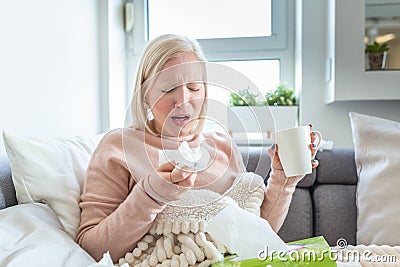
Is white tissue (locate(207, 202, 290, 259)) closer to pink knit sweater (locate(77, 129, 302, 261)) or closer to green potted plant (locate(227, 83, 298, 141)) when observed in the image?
pink knit sweater (locate(77, 129, 302, 261))

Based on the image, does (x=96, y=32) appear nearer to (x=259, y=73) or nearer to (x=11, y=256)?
(x=259, y=73)

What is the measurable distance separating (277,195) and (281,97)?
3.49 ft

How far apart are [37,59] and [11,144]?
52cm

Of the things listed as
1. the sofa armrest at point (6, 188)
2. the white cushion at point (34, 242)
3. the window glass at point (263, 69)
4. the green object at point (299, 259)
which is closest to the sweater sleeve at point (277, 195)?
the green object at point (299, 259)

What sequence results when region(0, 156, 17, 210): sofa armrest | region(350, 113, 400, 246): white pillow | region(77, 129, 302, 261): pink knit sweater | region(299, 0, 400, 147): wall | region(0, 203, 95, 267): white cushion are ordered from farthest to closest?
region(299, 0, 400, 147): wall
region(350, 113, 400, 246): white pillow
region(0, 156, 17, 210): sofa armrest
region(77, 129, 302, 261): pink knit sweater
region(0, 203, 95, 267): white cushion

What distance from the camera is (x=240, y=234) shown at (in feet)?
3.12

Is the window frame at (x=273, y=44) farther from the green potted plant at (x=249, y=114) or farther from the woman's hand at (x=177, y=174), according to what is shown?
the woman's hand at (x=177, y=174)

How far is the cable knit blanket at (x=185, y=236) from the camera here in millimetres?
919

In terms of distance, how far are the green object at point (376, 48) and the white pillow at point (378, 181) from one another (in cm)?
49

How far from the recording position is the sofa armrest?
1009 mm

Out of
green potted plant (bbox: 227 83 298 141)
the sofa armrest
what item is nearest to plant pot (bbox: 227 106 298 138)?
green potted plant (bbox: 227 83 298 141)

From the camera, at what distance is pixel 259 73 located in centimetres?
224

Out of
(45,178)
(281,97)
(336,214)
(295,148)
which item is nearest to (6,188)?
(45,178)

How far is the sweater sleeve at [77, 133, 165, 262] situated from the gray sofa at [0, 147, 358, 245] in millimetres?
615
